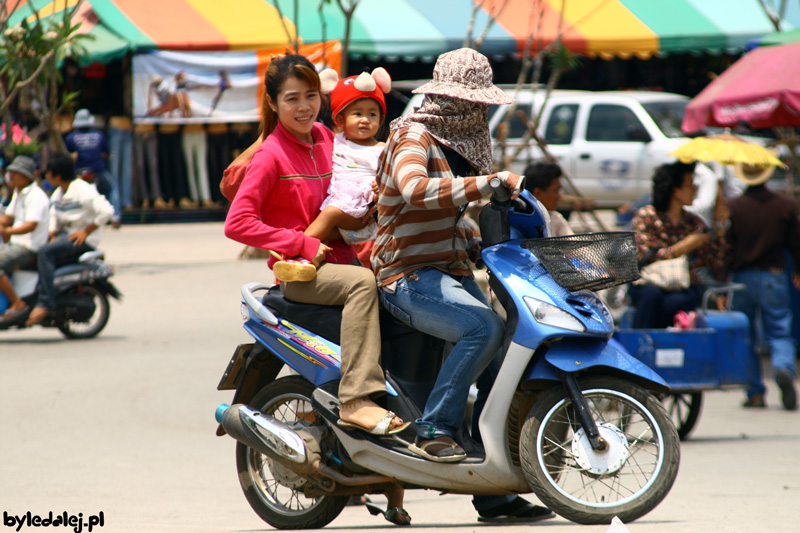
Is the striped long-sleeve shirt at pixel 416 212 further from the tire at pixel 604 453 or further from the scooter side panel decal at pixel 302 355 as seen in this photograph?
the tire at pixel 604 453

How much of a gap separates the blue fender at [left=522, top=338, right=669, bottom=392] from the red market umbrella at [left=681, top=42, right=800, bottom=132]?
229 inches

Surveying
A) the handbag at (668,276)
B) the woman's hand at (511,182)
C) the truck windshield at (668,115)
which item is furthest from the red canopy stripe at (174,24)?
the woman's hand at (511,182)

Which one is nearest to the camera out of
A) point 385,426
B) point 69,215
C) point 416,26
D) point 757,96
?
point 385,426

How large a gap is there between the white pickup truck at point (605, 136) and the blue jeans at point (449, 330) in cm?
1336

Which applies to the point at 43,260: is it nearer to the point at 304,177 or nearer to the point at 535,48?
the point at 304,177

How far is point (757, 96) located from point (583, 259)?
Answer: 603cm

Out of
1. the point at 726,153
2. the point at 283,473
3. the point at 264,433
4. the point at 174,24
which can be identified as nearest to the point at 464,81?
the point at 264,433

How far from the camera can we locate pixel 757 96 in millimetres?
9961

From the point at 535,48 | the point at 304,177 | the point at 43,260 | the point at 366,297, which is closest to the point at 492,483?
the point at 366,297

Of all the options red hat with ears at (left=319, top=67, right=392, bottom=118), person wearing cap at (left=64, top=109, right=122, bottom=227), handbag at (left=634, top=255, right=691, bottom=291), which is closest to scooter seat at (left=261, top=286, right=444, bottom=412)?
red hat with ears at (left=319, top=67, right=392, bottom=118)

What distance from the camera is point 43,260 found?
11.4 metres

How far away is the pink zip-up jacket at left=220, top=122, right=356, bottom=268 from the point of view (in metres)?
4.83

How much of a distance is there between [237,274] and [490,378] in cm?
1027

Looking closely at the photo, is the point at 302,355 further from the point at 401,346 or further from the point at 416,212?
the point at 416,212
